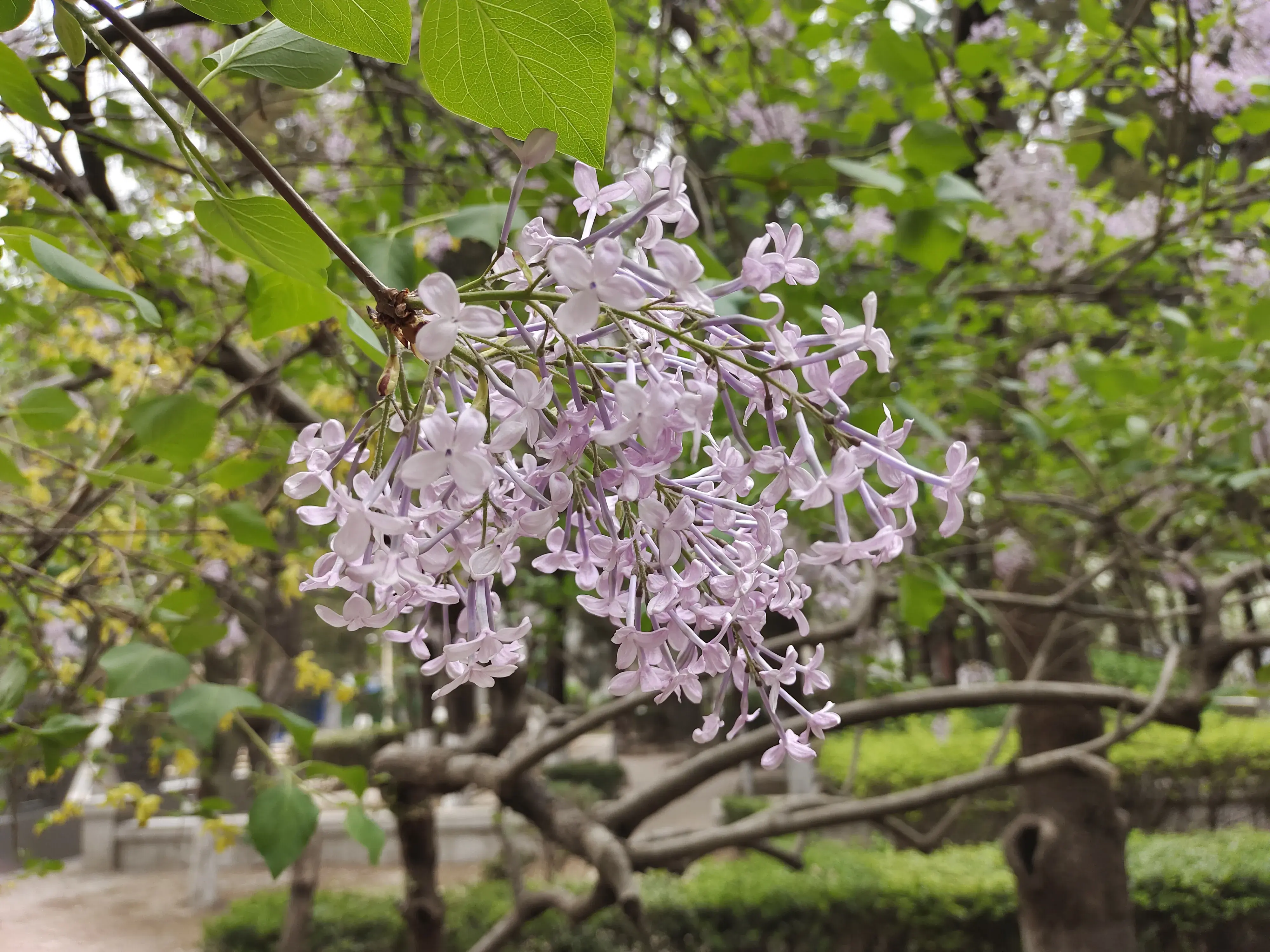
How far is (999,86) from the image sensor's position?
325cm

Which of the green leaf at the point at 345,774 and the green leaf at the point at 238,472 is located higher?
the green leaf at the point at 238,472

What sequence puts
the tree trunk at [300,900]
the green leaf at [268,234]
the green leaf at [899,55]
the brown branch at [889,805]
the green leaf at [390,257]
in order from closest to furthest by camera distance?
the green leaf at [268,234], the green leaf at [390,257], the green leaf at [899,55], the brown branch at [889,805], the tree trunk at [300,900]

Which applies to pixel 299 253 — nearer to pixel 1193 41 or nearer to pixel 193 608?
pixel 193 608

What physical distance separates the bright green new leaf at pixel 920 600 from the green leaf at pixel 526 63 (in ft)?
3.69

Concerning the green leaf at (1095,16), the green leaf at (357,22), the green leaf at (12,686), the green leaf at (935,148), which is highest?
the green leaf at (1095,16)

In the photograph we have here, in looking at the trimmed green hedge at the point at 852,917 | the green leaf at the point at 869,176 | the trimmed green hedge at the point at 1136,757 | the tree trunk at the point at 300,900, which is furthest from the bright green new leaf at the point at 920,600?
the trimmed green hedge at the point at 1136,757

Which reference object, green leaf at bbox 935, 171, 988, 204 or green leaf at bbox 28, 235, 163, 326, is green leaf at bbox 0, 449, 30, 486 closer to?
green leaf at bbox 28, 235, 163, 326

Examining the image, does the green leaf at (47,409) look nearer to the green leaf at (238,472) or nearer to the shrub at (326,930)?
the green leaf at (238,472)

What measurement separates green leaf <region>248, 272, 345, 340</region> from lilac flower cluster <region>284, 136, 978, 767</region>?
0.19 metres

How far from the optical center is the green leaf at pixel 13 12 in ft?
1.66

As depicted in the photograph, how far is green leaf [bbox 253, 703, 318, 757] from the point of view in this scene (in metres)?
1.20

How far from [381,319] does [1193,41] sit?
2.02 meters

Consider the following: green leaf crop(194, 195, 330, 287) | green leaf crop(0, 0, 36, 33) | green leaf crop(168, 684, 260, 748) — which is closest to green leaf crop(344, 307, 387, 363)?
green leaf crop(194, 195, 330, 287)

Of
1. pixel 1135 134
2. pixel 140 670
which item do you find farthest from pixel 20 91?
pixel 1135 134
